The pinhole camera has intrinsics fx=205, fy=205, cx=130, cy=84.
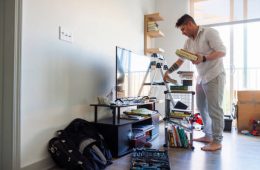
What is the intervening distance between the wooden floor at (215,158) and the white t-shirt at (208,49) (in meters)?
0.71

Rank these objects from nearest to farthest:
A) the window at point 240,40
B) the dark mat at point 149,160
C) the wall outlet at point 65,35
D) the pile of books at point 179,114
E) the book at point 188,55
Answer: the dark mat at point 149,160, the wall outlet at point 65,35, the book at point 188,55, the pile of books at point 179,114, the window at point 240,40

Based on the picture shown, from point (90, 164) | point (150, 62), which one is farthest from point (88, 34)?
point (90, 164)

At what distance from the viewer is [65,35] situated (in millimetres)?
1746

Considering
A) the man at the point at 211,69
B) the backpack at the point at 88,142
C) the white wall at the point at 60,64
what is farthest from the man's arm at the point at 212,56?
the backpack at the point at 88,142

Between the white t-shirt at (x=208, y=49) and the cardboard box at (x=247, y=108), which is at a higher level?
the white t-shirt at (x=208, y=49)

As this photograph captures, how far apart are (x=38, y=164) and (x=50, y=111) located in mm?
392

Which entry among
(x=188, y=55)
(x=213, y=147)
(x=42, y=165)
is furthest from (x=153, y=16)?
(x=42, y=165)

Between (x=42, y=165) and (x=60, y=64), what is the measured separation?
Result: 795 millimetres

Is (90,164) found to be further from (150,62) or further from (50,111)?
(150,62)

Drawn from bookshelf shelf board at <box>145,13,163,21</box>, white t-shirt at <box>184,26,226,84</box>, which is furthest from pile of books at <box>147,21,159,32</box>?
white t-shirt at <box>184,26,226,84</box>

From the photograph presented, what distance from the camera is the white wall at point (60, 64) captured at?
1.44 metres

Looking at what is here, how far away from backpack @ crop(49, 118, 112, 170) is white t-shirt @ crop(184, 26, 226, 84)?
120 centimetres
